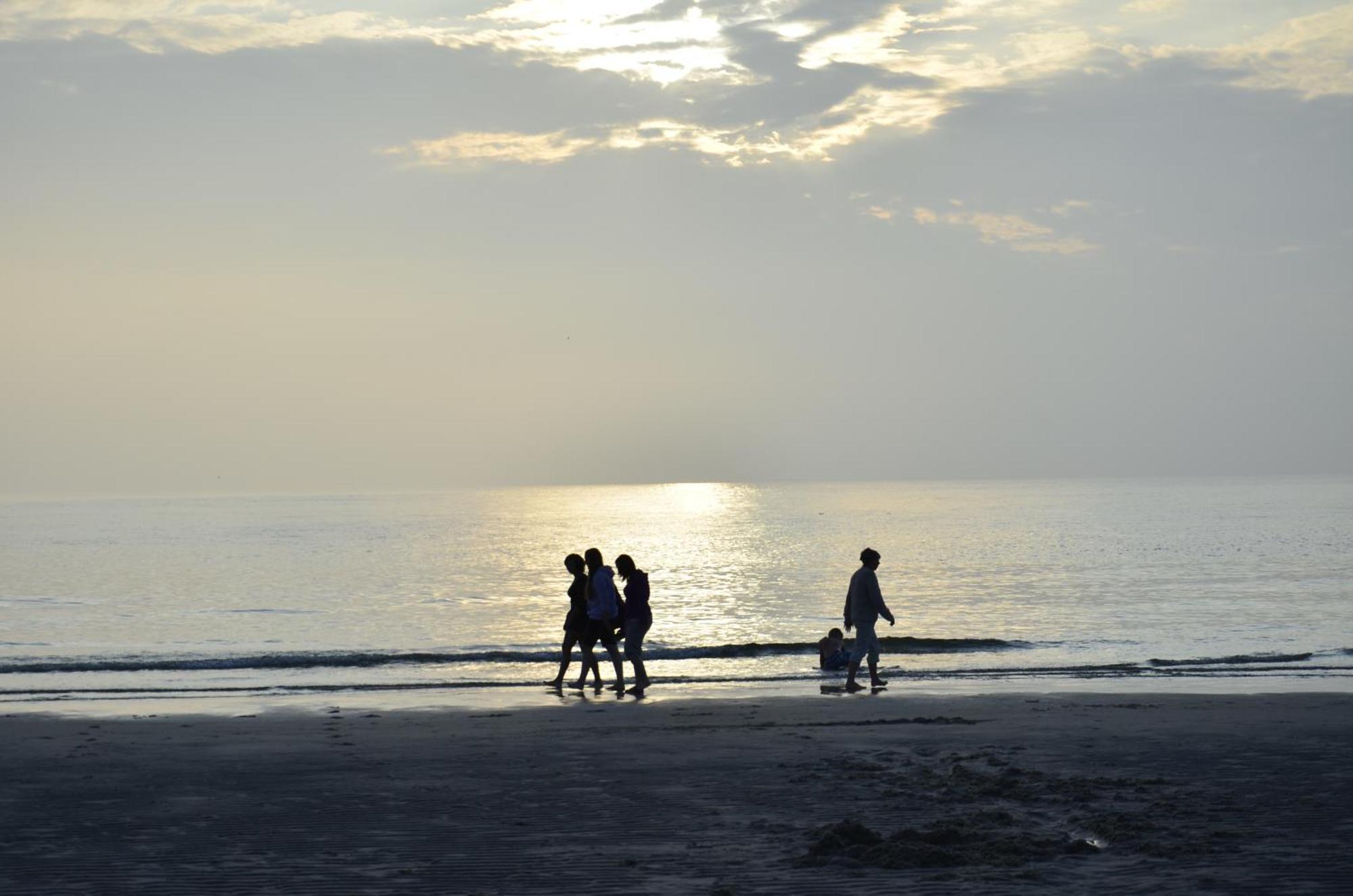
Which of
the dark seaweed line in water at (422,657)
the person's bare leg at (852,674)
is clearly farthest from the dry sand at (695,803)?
the dark seaweed line in water at (422,657)

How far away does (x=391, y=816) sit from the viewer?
9.95 meters

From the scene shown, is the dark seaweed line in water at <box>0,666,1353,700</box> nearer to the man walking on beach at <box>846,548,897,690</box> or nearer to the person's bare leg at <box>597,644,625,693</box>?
the man walking on beach at <box>846,548,897,690</box>

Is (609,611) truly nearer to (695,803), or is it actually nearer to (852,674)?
(852,674)

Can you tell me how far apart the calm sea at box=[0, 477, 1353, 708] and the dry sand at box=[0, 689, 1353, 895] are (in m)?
5.36

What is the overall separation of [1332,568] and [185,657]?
1916 inches

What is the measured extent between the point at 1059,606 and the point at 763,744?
30.8 metres

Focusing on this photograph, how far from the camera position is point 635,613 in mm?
18953

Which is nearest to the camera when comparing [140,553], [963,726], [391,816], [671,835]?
[671,835]

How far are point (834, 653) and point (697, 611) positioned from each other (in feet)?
65.7

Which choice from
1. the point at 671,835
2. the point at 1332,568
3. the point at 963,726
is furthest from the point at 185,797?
the point at 1332,568

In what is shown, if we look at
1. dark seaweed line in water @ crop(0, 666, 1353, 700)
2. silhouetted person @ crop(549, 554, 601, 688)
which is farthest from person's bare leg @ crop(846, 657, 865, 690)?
silhouetted person @ crop(549, 554, 601, 688)

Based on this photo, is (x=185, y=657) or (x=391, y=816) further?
(x=185, y=657)

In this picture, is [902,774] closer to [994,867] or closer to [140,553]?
[994,867]

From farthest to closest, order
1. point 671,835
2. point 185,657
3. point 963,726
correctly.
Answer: point 185,657 < point 963,726 < point 671,835
